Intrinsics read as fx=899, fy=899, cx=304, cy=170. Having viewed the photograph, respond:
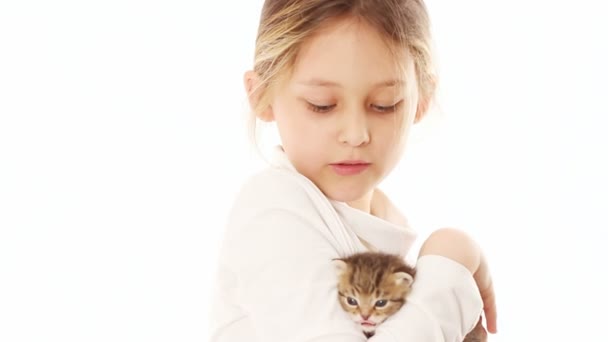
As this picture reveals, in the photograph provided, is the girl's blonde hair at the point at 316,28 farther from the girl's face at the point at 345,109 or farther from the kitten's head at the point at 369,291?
the kitten's head at the point at 369,291

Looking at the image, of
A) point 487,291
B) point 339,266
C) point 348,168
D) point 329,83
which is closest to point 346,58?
point 329,83

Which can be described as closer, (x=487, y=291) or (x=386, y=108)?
(x=386, y=108)

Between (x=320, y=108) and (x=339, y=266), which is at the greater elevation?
(x=320, y=108)

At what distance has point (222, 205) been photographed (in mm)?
2555

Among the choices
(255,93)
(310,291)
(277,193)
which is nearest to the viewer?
(310,291)

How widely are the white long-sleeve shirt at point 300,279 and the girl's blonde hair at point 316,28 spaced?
17cm

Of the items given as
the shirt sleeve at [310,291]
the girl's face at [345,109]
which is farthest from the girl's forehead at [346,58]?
the shirt sleeve at [310,291]

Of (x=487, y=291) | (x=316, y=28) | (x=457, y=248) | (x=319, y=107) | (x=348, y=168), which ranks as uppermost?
(x=316, y=28)

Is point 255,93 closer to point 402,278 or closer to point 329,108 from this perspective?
point 329,108

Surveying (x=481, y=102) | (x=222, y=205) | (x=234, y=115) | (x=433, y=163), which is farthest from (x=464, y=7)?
(x=222, y=205)

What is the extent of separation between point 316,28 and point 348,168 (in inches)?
9.4

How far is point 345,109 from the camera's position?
4.74 ft

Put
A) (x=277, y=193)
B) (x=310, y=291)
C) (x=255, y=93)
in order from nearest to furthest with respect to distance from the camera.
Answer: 1. (x=310, y=291)
2. (x=277, y=193)
3. (x=255, y=93)

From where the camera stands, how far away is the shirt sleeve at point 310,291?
1324mm
